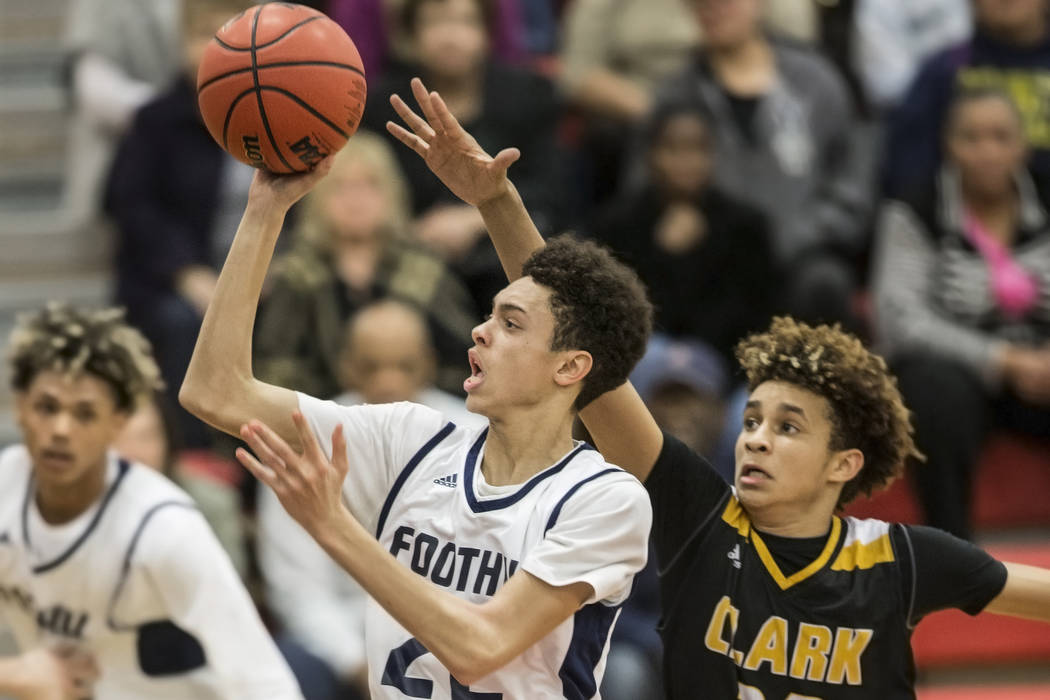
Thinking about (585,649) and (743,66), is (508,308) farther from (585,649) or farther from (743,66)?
(743,66)

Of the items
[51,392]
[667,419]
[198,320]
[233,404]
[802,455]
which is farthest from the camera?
[198,320]

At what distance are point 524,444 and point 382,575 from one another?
1.83 ft

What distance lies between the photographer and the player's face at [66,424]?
13.1 feet

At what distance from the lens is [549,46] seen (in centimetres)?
775

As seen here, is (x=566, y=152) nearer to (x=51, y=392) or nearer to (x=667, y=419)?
(x=667, y=419)

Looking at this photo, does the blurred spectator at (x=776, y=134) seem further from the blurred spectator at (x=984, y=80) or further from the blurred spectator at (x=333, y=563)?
the blurred spectator at (x=333, y=563)

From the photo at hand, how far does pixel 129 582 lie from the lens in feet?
13.0

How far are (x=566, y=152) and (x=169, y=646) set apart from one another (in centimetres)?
367

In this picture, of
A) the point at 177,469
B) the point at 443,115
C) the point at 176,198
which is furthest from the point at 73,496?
the point at 176,198

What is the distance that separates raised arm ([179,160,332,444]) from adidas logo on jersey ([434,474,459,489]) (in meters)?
0.32

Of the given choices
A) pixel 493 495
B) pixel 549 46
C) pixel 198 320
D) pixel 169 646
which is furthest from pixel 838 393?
pixel 549 46

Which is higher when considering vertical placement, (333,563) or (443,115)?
(443,115)

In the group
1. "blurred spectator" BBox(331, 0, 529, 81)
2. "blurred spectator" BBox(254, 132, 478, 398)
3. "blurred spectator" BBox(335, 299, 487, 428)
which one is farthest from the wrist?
"blurred spectator" BBox(331, 0, 529, 81)

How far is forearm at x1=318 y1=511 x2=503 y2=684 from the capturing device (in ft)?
8.93
